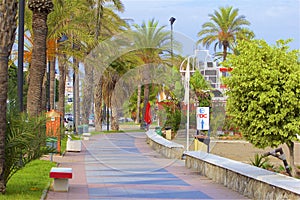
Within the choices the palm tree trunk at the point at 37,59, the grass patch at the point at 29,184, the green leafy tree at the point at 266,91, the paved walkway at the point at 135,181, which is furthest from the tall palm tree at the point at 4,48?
the palm tree trunk at the point at 37,59

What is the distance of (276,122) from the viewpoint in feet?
47.3

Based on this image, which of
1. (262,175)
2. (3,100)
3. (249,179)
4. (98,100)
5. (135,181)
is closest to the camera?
(3,100)

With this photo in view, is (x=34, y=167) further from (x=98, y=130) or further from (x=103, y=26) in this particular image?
(x=98, y=130)

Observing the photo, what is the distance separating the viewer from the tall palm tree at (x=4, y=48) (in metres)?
12.4

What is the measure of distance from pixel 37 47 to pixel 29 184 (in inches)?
394

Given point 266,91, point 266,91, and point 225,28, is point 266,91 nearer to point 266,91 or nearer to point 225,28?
point 266,91

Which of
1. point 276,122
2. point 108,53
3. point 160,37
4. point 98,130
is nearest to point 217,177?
point 276,122

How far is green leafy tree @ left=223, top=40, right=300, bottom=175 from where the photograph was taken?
14.2 metres

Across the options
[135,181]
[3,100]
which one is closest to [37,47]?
[135,181]

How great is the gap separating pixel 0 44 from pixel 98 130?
1558 inches

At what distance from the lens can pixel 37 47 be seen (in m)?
24.2

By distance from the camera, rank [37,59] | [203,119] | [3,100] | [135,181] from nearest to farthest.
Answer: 1. [3,100]
2. [135,181]
3. [203,119]
4. [37,59]

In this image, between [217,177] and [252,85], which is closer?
[252,85]

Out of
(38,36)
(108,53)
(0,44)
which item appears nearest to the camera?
(0,44)
